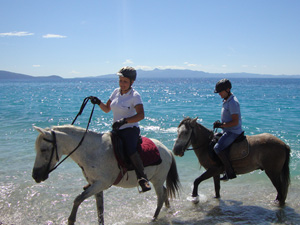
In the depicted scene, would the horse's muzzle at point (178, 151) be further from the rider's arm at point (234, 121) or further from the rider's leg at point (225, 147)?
the rider's arm at point (234, 121)

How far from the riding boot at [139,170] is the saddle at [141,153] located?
0.12m

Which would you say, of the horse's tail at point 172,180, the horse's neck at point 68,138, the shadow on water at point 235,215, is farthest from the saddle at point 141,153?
the shadow on water at point 235,215

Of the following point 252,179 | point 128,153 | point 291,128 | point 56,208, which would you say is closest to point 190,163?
point 252,179

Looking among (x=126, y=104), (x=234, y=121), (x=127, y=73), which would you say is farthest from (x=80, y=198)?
(x=234, y=121)

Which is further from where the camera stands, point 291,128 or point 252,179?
point 291,128

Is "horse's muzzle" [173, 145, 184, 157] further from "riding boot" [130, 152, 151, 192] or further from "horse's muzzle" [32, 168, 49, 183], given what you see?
"horse's muzzle" [32, 168, 49, 183]

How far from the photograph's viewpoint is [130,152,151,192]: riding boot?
501 centimetres

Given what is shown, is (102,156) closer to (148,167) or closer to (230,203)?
(148,167)

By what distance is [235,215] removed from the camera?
20.9 ft

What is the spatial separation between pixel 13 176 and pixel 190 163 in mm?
6202

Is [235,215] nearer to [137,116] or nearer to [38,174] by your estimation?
[137,116]

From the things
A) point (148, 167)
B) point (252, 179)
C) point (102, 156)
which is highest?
point (102, 156)

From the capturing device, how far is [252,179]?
9.21 m

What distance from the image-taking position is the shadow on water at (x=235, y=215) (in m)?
6.01
